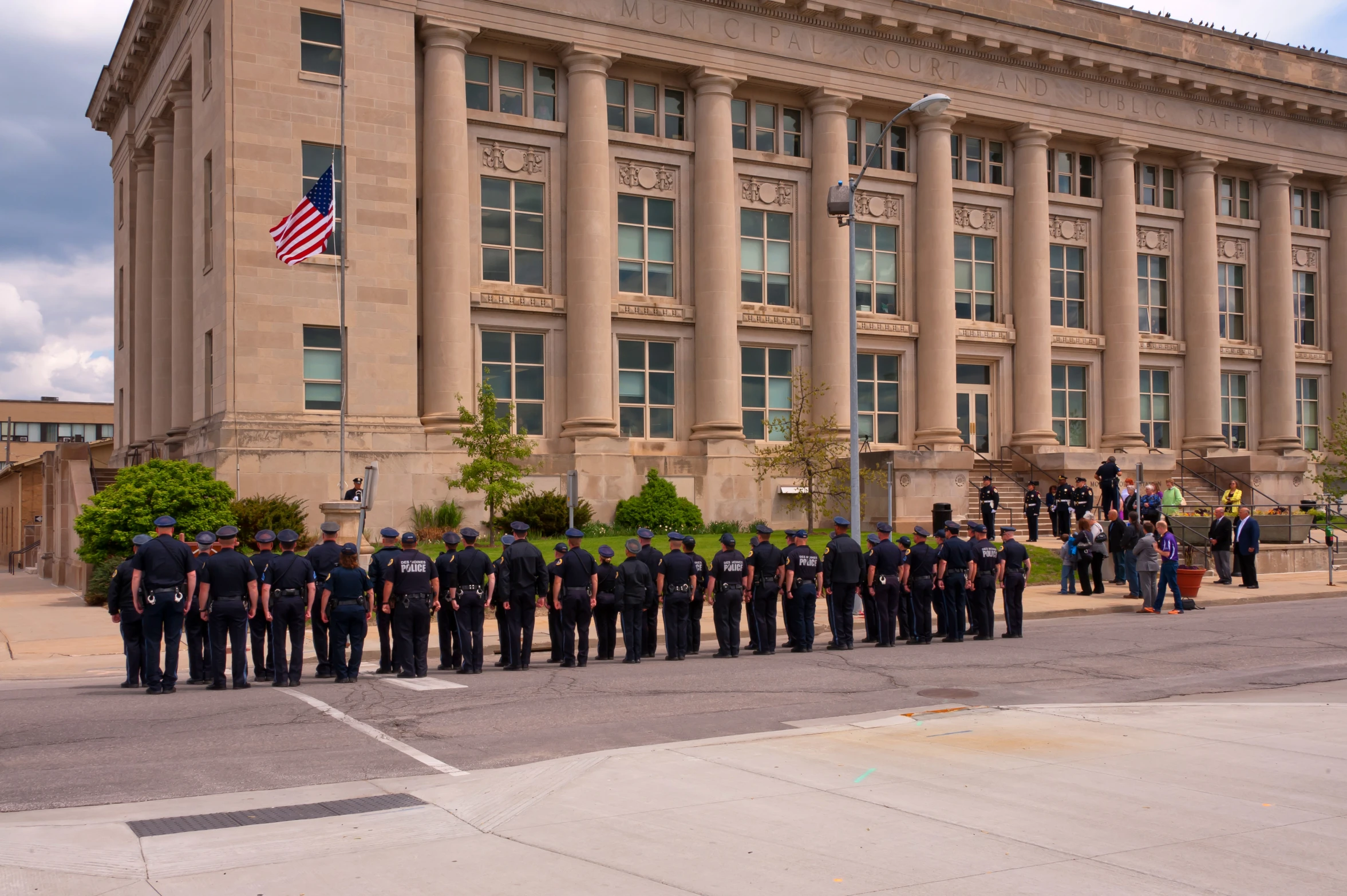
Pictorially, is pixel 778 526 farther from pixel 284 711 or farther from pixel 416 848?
pixel 416 848

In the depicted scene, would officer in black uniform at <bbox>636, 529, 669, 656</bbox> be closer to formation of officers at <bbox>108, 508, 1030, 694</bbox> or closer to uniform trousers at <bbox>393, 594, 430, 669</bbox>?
formation of officers at <bbox>108, 508, 1030, 694</bbox>

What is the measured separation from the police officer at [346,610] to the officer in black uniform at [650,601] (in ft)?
13.0

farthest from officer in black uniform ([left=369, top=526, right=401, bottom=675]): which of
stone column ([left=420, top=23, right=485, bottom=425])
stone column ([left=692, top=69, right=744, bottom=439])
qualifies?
stone column ([left=692, top=69, right=744, bottom=439])

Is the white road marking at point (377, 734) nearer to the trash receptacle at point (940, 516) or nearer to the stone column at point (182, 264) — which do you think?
the trash receptacle at point (940, 516)

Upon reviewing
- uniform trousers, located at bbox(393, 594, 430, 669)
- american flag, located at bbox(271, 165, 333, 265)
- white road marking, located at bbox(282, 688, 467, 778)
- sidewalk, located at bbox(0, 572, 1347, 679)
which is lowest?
sidewalk, located at bbox(0, 572, 1347, 679)

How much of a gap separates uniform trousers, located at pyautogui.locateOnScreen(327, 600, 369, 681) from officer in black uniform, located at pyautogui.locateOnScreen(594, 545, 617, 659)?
333 cm

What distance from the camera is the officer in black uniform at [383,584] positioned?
48.9 feet

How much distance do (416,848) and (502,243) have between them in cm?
2917

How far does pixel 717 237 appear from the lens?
Answer: 36.4m

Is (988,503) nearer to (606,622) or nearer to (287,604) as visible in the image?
(606,622)

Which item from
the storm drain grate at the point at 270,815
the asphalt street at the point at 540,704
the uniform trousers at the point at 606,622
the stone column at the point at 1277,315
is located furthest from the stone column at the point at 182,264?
the stone column at the point at 1277,315

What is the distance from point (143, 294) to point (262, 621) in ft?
112

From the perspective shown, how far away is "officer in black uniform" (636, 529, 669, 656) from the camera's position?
16.7m

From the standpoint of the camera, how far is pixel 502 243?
3481 centimetres
